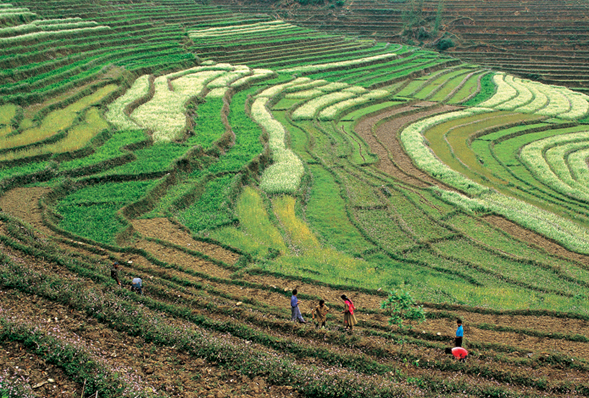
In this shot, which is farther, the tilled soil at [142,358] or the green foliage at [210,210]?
the green foliage at [210,210]

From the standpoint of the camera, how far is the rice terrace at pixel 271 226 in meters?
10.8

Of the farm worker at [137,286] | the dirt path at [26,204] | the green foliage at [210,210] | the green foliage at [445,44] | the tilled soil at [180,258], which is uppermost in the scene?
the green foliage at [445,44]

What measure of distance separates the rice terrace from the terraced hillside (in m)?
15.6

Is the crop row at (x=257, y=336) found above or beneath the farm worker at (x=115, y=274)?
beneath

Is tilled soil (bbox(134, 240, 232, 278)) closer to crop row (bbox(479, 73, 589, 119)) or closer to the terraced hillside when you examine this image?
crop row (bbox(479, 73, 589, 119))

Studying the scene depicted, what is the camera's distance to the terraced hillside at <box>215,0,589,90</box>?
68.1 meters

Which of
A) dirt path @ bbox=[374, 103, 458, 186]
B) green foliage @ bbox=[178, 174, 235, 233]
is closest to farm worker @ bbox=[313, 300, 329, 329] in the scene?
green foliage @ bbox=[178, 174, 235, 233]

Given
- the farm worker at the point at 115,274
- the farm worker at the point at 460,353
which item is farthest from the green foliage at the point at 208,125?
the farm worker at the point at 460,353

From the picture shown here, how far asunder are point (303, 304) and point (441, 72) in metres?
57.6

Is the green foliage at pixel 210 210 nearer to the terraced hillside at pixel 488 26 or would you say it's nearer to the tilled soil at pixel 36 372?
the tilled soil at pixel 36 372

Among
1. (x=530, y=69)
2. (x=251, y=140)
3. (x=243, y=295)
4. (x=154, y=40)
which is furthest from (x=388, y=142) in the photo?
(x=530, y=69)

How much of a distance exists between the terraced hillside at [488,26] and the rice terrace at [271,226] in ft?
51.2

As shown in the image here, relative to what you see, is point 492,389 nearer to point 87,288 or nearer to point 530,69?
point 87,288

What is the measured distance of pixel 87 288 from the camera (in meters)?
12.5
